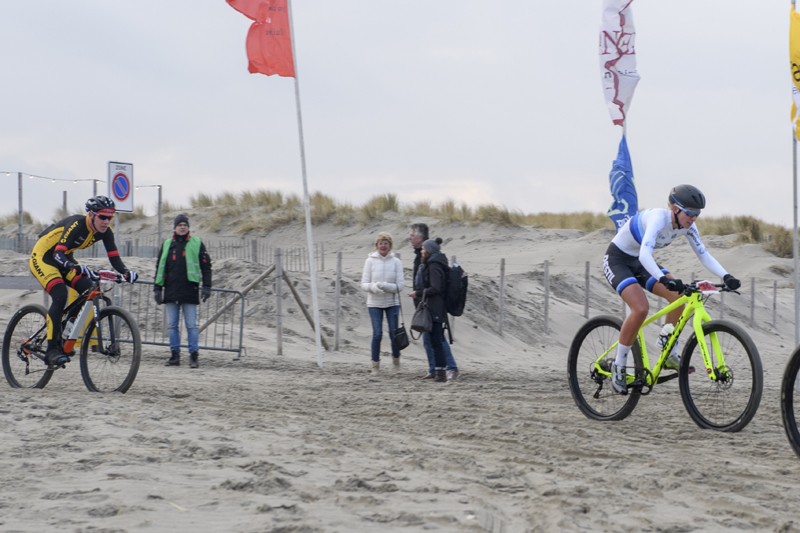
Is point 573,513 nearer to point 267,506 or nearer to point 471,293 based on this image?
point 267,506

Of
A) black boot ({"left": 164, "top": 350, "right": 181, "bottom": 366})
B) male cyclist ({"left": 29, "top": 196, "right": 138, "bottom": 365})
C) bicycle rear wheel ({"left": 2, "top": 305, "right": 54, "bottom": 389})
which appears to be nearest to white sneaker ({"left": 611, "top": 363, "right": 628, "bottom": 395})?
male cyclist ({"left": 29, "top": 196, "right": 138, "bottom": 365})

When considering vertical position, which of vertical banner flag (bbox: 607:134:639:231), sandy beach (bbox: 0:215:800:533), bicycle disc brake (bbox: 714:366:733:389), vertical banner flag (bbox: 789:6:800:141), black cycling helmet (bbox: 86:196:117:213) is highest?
vertical banner flag (bbox: 789:6:800:141)

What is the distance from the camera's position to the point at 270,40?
15094mm

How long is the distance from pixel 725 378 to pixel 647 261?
3.29 feet

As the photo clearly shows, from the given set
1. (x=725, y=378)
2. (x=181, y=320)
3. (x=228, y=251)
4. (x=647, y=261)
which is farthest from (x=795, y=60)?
(x=228, y=251)

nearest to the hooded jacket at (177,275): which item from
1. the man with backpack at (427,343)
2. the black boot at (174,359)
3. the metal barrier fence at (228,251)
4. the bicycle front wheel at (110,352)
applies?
the black boot at (174,359)

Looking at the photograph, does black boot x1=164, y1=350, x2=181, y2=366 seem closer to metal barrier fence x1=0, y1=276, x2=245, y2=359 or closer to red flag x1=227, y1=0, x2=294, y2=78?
metal barrier fence x1=0, y1=276, x2=245, y2=359

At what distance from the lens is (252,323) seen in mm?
20062

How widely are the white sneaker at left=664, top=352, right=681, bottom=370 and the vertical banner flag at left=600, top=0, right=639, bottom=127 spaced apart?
9847 millimetres

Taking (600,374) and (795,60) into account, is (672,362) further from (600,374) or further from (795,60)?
A: (795,60)

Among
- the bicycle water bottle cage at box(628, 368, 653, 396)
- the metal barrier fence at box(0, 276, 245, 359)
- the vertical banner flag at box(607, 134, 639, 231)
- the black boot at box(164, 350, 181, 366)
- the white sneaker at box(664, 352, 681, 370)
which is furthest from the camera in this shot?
the vertical banner flag at box(607, 134, 639, 231)

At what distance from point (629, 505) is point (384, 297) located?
8.56m

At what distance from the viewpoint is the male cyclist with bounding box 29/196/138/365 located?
9.77m

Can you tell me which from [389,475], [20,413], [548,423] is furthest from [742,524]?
[20,413]
